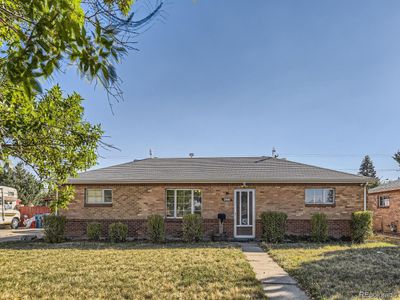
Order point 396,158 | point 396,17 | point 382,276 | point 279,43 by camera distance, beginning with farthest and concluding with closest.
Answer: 1. point 396,158
2. point 279,43
3. point 396,17
4. point 382,276

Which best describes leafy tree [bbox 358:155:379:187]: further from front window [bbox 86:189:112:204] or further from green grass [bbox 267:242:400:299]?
front window [bbox 86:189:112:204]

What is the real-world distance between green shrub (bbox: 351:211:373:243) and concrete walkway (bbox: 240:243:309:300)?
554 centimetres

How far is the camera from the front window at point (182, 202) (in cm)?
1666

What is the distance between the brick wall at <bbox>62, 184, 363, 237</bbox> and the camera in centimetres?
1594

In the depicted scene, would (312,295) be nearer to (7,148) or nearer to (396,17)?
(7,148)

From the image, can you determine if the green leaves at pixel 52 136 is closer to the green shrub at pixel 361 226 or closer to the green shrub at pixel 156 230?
the green shrub at pixel 156 230

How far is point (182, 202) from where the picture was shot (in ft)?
55.0

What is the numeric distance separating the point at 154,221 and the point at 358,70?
34.2ft

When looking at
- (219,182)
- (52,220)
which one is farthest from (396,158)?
(52,220)

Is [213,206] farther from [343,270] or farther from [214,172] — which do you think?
[343,270]

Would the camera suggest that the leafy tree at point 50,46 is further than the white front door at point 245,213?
No

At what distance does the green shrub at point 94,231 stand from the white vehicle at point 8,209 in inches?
555

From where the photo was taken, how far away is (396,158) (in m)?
38.9

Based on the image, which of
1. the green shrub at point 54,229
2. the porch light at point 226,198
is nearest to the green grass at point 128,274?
the green shrub at point 54,229
